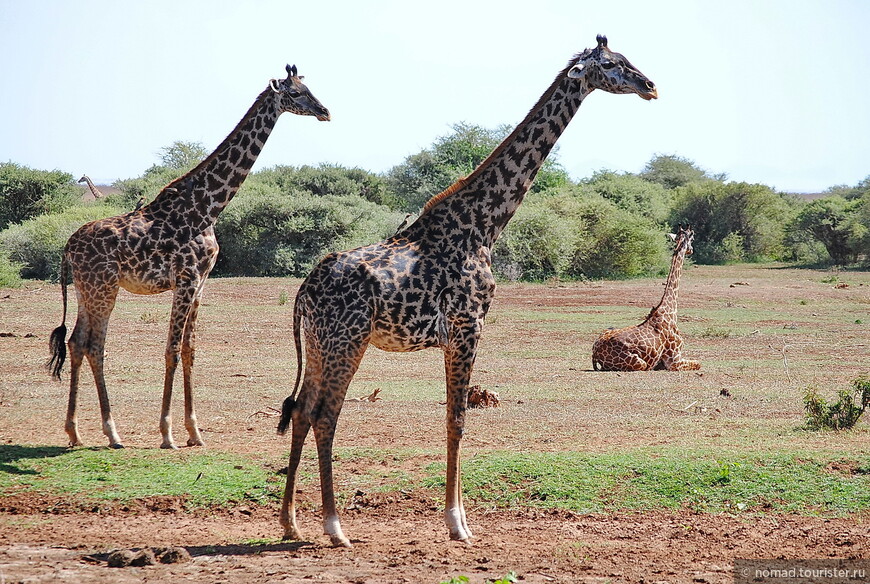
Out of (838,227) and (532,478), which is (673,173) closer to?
(838,227)

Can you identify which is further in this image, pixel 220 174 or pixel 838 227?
pixel 838 227

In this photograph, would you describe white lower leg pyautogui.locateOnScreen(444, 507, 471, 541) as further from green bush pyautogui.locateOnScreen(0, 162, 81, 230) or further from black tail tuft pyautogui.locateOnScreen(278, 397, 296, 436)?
green bush pyautogui.locateOnScreen(0, 162, 81, 230)

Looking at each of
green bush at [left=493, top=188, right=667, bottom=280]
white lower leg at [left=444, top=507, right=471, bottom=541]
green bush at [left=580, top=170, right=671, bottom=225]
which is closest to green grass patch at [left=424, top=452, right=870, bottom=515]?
white lower leg at [left=444, top=507, right=471, bottom=541]

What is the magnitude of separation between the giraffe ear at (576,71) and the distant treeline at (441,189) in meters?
17.2

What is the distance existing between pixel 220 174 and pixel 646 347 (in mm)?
7679

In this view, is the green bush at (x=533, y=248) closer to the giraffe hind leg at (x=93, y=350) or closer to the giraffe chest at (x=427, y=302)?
the giraffe hind leg at (x=93, y=350)

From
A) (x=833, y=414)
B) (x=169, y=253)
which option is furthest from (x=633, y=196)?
(x=169, y=253)

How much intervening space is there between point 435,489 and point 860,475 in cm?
342

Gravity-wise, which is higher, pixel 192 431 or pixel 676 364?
pixel 676 364

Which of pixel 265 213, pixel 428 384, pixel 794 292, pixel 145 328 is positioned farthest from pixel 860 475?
pixel 265 213

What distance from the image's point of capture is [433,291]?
22.4 ft

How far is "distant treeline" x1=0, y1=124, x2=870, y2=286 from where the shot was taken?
33156mm

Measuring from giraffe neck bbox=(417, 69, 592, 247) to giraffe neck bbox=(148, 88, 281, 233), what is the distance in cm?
311

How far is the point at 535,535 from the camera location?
6.90m
